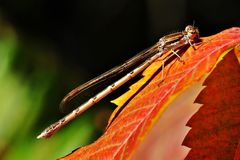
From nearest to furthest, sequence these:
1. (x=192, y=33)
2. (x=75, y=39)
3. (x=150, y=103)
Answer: (x=150, y=103), (x=192, y=33), (x=75, y=39)

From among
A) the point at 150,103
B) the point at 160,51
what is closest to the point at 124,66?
the point at 160,51

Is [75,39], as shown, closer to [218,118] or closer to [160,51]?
[160,51]

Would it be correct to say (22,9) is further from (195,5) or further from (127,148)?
(127,148)

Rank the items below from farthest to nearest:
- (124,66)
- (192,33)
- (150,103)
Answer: (124,66), (192,33), (150,103)

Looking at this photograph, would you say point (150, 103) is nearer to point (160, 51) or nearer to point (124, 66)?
point (160, 51)

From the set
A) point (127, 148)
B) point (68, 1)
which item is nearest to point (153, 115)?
point (127, 148)

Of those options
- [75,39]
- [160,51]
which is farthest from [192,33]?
[75,39]

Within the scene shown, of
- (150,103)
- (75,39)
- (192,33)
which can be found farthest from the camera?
(75,39)

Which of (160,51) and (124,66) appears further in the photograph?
(124,66)
